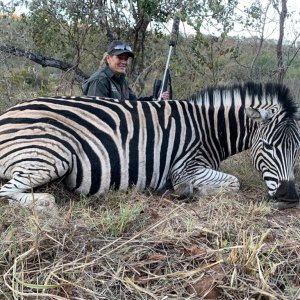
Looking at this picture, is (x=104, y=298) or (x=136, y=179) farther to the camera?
(x=136, y=179)

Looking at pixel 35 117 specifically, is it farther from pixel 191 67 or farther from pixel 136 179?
pixel 191 67

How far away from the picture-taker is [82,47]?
6988 mm

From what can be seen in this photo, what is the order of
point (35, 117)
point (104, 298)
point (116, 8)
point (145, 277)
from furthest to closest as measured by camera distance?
1. point (116, 8)
2. point (35, 117)
3. point (145, 277)
4. point (104, 298)

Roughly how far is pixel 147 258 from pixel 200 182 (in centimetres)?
150

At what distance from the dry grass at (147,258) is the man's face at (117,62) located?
2.39 meters

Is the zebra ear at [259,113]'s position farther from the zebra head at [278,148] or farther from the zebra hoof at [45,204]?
the zebra hoof at [45,204]

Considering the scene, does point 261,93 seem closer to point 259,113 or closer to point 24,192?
point 259,113

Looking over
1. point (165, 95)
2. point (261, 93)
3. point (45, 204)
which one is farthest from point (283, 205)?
point (165, 95)

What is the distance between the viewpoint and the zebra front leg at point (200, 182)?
349cm

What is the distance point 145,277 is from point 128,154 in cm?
158

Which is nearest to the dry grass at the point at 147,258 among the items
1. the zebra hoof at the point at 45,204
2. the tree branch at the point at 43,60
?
the zebra hoof at the point at 45,204

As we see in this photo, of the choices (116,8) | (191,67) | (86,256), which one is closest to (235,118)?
(86,256)

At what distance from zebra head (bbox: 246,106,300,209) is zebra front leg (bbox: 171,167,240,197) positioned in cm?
28

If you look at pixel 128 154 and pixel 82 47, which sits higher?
pixel 82 47
